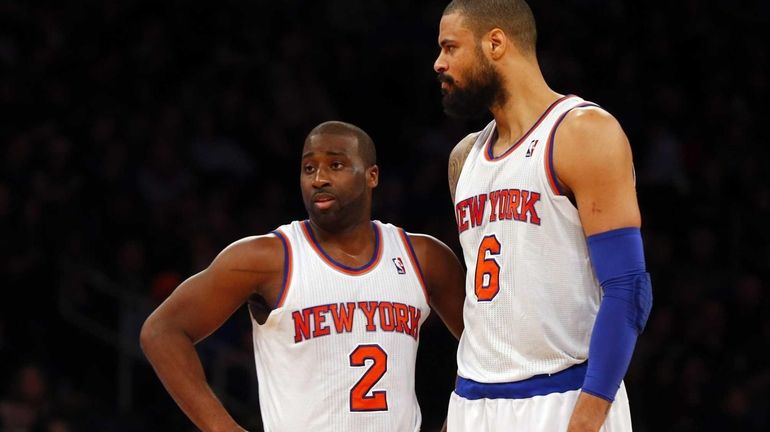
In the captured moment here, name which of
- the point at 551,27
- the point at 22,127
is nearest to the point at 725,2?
the point at 551,27

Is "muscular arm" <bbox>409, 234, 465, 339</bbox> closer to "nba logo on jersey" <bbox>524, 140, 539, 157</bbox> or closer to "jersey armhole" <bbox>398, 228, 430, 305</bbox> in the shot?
"jersey armhole" <bbox>398, 228, 430, 305</bbox>

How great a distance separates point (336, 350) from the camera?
393cm

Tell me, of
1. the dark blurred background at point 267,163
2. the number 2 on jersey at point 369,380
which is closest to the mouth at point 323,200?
the number 2 on jersey at point 369,380

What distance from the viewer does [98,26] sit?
9148 millimetres

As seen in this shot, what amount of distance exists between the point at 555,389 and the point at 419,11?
8103 millimetres

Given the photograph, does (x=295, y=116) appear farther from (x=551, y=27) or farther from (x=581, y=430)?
(x=581, y=430)

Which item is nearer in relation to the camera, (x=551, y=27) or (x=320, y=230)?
(x=320, y=230)

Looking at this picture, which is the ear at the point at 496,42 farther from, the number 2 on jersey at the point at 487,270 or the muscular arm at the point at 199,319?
the muscular arm at the point at 199,319

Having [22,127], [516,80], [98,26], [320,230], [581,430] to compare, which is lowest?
[581,430]

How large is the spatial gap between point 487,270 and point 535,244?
0.61 feet

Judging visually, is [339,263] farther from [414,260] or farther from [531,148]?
[531,148]

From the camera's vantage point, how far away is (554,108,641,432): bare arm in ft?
10.3

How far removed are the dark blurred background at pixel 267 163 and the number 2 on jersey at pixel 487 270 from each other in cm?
338

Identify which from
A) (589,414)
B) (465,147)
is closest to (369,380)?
(465,147)
